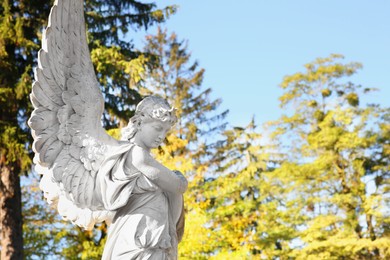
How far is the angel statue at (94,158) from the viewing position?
5.12 m

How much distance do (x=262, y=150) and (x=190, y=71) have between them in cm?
387

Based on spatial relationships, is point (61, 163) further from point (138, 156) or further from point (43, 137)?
point (138, 156)

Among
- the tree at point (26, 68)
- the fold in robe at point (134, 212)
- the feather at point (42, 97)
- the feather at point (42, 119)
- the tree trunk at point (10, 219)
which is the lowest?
the fold in robe at point (134, 212)

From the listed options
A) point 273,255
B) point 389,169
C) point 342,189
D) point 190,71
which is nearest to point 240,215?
point 273,255

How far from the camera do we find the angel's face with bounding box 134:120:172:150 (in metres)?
5.26

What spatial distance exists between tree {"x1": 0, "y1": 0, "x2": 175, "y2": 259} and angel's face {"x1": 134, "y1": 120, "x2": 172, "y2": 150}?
8383 mm

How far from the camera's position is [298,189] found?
18562 mm

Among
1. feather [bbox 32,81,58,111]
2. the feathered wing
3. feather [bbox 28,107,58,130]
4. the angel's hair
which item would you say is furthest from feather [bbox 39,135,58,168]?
the angel's hair

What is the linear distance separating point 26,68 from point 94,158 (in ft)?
29.3

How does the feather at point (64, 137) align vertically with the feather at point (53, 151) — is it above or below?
above

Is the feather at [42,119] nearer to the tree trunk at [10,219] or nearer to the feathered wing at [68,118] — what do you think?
the feathered wing at [68,118]

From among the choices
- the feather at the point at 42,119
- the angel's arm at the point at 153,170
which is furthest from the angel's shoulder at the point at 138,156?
the feather at the point at 42,119

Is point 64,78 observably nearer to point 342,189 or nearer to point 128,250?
point 128,250

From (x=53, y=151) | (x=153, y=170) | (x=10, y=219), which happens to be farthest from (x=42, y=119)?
(x=10, y=219)
